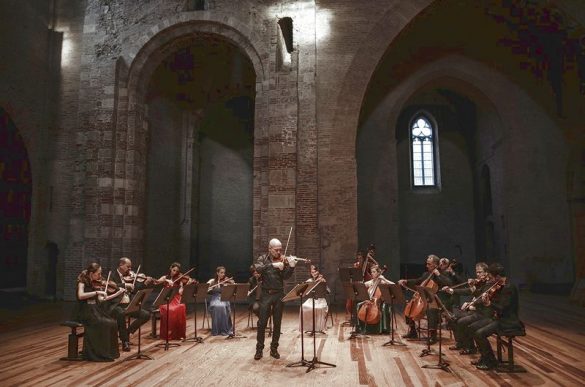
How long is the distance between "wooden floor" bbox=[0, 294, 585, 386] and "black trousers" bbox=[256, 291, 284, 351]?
0.26 metres

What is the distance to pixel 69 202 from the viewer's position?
1410 cm

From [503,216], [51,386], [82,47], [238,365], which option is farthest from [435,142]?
[51,386]

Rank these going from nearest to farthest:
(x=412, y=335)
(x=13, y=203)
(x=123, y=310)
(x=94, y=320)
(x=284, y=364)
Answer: (x=284, y=364) → (x=94, y=320) → (x=123, y=310) → (x=412, y=335) → (x=13, y=203)

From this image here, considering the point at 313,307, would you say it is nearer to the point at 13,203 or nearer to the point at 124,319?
the point at 124,319

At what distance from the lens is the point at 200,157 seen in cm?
1984

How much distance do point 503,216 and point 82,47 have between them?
1549cm

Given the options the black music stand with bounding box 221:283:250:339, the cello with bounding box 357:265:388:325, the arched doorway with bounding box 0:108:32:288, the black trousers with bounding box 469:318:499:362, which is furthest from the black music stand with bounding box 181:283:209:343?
the arched doorway with bounding box 0:108:32:288

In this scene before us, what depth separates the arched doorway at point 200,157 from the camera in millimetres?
15992

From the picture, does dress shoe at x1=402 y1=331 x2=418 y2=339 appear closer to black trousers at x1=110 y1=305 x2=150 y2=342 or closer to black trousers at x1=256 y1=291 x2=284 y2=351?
black trousers at x1=256 y1=291 x2=284 y2=351

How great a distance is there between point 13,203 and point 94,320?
35.8ft

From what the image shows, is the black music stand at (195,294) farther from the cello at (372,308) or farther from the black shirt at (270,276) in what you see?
the cello at (372,308)

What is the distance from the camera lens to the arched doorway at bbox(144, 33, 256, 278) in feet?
52.5

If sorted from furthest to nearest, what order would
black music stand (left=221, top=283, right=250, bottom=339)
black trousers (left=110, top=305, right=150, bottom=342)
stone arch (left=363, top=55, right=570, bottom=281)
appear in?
stone arch (left=363, top=55, right=570, bottom=281) → black music stand (left=221, top=283, right=250, bottom=339) → black trousers (left=110, top=305, right=150, bottom=342)

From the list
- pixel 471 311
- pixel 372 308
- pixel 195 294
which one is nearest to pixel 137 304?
pixel 195 294
